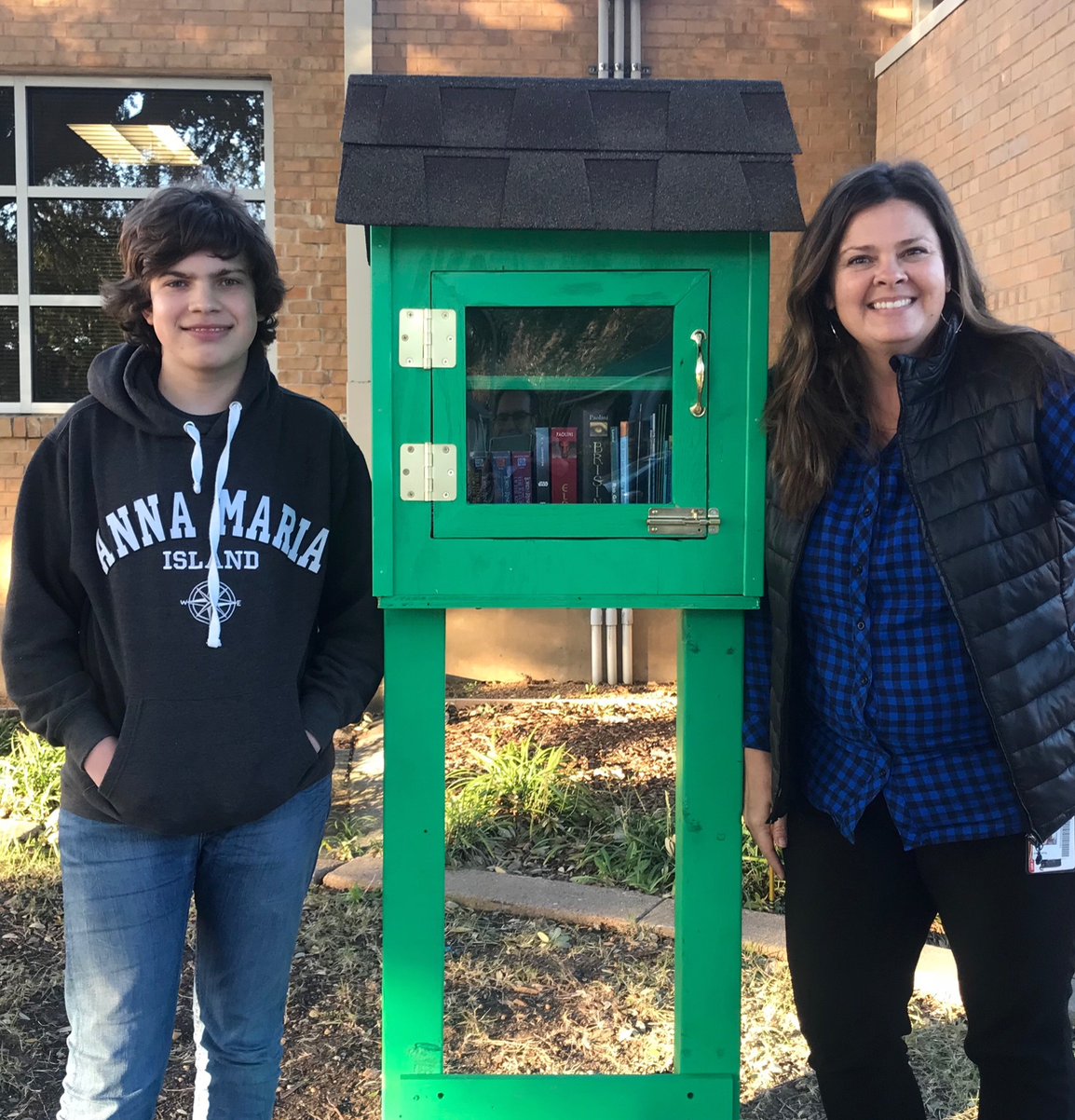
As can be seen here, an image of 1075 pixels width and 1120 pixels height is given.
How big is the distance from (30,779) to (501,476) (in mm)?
3488

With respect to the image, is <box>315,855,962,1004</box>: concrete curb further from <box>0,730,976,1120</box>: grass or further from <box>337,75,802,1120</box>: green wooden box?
<box>337,75,802,1120</box>: green wooden box

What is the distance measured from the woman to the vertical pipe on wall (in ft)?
14.4

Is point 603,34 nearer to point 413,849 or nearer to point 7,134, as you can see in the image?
point 7,134

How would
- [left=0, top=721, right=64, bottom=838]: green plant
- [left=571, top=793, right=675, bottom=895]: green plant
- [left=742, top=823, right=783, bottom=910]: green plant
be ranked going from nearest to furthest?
1. [left=742, top=823, right=783, bottom=910]: green plant
2. [left=571, top=793, right=675, bottom=895]: green plant
3. [left=0, top=721, right=64, bottom=838]: green plant

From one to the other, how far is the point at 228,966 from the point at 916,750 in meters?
1.21

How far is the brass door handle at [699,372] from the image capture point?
77.9 inches

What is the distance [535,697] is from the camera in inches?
245

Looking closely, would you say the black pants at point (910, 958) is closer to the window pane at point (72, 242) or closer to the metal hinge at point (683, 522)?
the metal hinge at point (683, 522)

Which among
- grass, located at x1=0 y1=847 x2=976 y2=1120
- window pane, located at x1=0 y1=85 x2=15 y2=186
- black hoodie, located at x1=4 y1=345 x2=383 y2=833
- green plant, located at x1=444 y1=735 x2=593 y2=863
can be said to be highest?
window pane, located at x1=0 y1=85 x2=15 y2=186

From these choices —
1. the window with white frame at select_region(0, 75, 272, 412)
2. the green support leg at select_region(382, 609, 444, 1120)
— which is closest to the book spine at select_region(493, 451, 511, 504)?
the green support leg at select_region(382, 609, 444, 1120)

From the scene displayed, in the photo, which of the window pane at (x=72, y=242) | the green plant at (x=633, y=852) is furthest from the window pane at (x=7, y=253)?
the green plant at (x=633, y=852)

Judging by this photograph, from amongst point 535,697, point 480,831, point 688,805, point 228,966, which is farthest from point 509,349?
point 535,697

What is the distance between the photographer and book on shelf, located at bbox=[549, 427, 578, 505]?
2080 mm

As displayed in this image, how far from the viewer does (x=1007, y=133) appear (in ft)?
16.8
